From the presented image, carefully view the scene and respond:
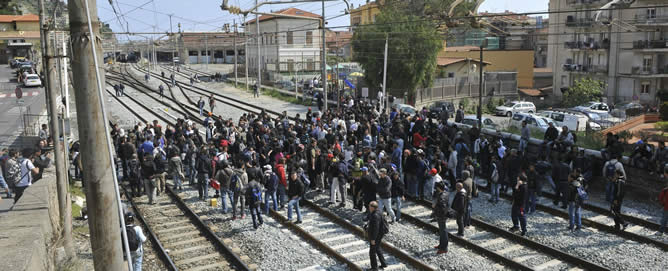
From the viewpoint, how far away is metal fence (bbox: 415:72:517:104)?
138 ft

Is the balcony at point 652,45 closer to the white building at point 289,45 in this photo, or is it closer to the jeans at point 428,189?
the white building at point 289,45

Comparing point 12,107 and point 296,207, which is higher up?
point 12,107

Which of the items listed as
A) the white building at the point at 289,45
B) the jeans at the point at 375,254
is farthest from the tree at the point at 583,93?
the jeans at the point at 375,254

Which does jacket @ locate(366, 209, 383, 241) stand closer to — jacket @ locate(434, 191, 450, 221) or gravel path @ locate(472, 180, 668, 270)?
jacket @ locate(434, 191, 450, 221)

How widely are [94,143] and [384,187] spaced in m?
8.73

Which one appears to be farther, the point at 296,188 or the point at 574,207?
the point at 296,188

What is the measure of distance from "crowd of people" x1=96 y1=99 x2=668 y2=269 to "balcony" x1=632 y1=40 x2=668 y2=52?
36.5 meters

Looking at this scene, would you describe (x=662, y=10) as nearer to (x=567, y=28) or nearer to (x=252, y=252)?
(x=567, y=28)

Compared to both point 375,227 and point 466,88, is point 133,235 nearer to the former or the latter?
point 375,227

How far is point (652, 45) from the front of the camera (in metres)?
47.7

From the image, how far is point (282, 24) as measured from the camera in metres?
65.9

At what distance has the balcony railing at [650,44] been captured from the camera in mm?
47250

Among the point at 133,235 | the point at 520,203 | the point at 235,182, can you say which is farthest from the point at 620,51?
the point at 133,235

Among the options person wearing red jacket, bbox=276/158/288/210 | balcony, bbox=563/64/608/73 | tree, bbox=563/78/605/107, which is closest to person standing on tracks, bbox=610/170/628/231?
person wearing red jacket, bbox=276/158/288/210
